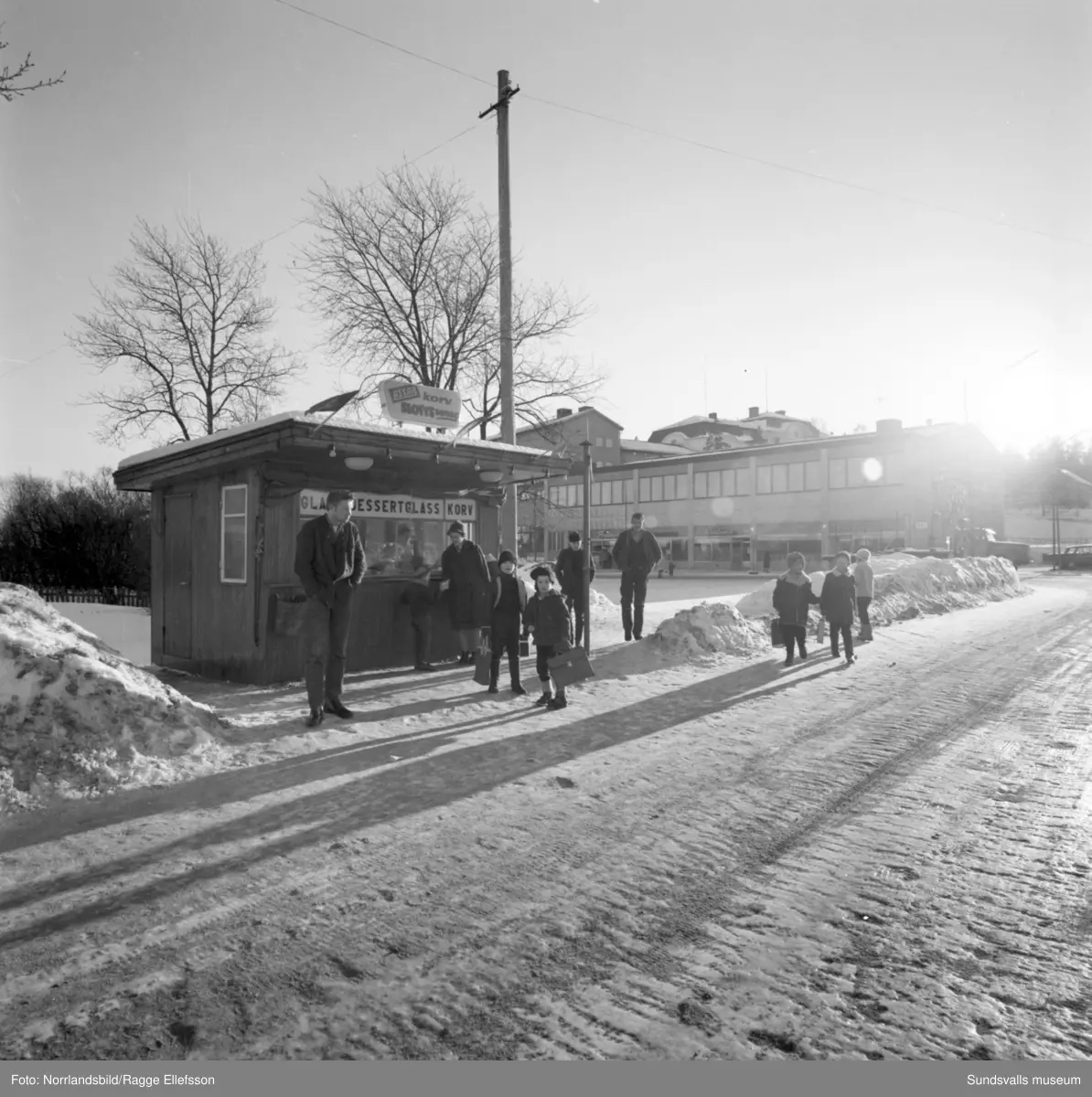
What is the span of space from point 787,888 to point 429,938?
1.57m

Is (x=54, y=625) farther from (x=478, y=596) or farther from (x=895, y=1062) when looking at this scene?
(x=895, y=1062)

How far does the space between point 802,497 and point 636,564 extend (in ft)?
128

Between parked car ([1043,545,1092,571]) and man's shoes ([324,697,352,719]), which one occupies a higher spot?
parked car ([1043,545,1092,571])

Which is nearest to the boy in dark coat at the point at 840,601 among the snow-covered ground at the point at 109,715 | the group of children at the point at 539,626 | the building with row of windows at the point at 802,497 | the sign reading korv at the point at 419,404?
the snow-covered ground at the point at 109,715

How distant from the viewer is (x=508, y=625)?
27.0 feet

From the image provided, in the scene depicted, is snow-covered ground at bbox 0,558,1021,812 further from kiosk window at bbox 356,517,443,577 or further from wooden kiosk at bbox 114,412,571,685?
kiosk window at bbox 356,517,443,577

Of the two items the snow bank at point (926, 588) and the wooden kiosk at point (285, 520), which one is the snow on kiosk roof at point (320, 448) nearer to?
the wooden kiosk at point (285, 520)

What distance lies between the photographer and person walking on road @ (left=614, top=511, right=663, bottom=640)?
1223cm

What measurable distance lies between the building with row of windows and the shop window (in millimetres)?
30485

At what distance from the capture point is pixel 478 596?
9.11m

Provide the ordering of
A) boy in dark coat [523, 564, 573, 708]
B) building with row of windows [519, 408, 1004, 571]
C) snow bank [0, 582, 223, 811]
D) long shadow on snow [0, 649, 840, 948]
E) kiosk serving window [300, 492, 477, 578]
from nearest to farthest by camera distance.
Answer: long shadow on snow [0, 649, 840, 948] → snow bank [0, 582, 223, 811] → boy in dark coat [523, 564, 573, 708] → kiosk serving window [300, 492, 477, 578] → building with row of windows [519, 408, 1004, 571]

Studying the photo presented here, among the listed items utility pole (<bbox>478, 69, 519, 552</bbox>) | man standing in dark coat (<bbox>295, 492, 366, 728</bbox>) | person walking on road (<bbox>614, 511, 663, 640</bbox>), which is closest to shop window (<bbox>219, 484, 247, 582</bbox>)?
man standing in dark coat (<bbox>295, 492, 366, 728</bbox>)

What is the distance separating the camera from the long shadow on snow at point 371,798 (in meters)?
3.57

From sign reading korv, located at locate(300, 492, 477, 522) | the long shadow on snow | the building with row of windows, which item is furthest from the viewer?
the building with row of windows
